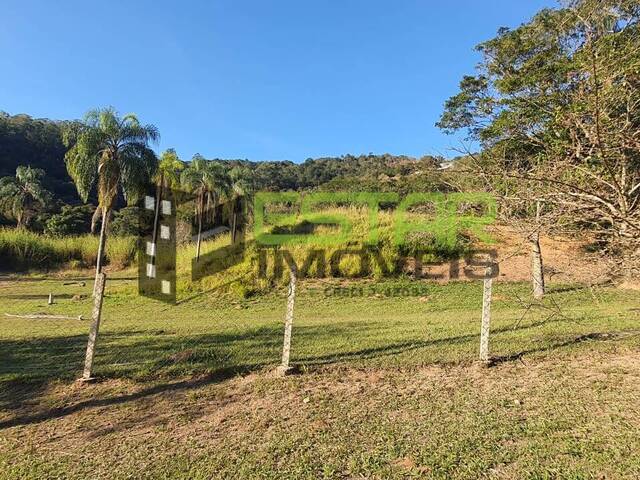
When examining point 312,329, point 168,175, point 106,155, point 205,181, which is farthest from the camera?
point 205,181

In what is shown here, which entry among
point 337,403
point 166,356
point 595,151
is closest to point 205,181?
point 166,356

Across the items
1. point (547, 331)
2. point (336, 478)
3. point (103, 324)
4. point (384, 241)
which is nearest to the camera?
point (336, 478)

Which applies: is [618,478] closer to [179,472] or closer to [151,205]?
Result: [179,472]

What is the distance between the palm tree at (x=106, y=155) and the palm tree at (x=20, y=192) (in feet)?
60.7

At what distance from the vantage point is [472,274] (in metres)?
13.9

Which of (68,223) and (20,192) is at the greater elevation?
(20,192)

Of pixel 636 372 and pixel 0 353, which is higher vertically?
pixel 636 372

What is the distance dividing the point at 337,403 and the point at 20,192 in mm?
36074

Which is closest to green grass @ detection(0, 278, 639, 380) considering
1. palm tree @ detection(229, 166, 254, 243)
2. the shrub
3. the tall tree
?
the tall tree

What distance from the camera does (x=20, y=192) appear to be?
31.5 metres

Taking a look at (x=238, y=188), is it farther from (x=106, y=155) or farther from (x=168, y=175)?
(x=106, y=155)

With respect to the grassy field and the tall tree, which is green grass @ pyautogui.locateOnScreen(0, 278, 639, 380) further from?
the tall tree

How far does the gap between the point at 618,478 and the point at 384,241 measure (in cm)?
1256

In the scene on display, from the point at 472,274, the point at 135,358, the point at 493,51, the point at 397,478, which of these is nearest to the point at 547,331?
the point at 397,478
